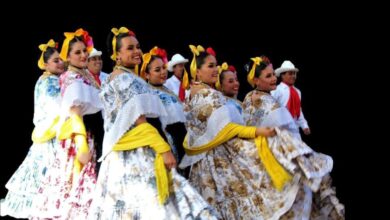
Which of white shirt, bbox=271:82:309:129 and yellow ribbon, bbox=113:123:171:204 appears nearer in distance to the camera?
yellow ribbon, bbox=113:123:171:204

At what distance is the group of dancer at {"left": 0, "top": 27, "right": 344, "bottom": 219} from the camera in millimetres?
3582

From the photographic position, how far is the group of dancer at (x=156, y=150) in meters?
3.58

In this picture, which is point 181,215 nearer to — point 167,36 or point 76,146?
point 76,146

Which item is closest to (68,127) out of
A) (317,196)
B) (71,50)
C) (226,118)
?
(71,50)

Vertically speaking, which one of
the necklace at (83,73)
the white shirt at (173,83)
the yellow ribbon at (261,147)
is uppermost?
the necklace at (83,73)

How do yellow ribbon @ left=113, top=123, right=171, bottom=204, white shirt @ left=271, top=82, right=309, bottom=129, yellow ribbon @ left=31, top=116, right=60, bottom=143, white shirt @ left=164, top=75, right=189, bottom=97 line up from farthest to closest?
white shirt @ left=164, top=75, right=189, bottom=97
white shirt @ left=271, top=82, right=309, bottom=129
yellow ribbon @ left=31, top=116, right=60, bottom=143
yellow ribbon @ left=113, top=123, right=171, bottom=204

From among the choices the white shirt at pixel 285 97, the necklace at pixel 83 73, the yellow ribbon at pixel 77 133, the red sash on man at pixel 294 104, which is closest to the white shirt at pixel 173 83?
the white shirt at pixel 285 97

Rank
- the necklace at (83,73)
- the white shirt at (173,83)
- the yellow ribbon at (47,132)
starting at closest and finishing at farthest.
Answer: the necklace at (83,73) < the yellow ribbon at (47,132) < the white shirt at (173,83)

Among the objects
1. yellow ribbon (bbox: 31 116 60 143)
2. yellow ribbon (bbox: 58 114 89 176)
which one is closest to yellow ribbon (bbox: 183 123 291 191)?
yellow ribbon (bbox: 58 114 89 176)

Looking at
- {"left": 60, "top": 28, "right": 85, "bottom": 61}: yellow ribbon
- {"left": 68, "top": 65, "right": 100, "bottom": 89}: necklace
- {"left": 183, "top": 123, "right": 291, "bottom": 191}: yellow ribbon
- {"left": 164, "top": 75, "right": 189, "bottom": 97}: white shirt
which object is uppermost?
{"left": 60, "top": 28, "right": 85, "bottom": 61}: yellow ribbon

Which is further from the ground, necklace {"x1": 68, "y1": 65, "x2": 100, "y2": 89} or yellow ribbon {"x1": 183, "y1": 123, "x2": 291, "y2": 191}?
necklace {"x1": 68, "y1": 65, "x2": 100, "y2": 89}

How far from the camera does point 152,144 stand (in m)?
3.57

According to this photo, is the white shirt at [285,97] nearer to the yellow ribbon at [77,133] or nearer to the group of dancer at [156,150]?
the group of dancer at [156,150]

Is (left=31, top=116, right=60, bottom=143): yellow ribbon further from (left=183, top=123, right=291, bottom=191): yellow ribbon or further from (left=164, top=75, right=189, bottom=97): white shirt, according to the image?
(left=164, top=75, right=189, bottom=97): white shirt
